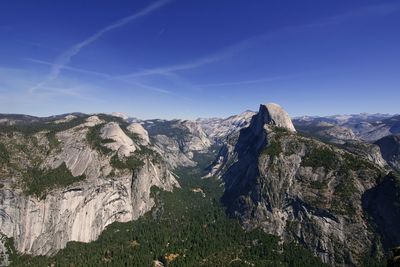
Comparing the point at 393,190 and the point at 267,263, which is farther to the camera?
the point at 393,190

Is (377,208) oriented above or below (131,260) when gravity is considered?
above

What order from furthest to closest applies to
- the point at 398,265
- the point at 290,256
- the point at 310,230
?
the point at 310,230 → the point at 290,256 → the point at 398,265

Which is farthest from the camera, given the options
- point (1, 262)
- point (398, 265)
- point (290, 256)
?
point (290, 256)

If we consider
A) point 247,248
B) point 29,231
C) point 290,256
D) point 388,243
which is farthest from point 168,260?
point 388,243

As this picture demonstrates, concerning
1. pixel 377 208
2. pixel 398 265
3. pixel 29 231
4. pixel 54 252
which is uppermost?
pixel 398 265

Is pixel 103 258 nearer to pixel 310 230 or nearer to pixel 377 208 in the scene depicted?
pixel 310 230

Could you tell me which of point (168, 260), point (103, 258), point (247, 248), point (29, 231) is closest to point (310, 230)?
point (247, 248)

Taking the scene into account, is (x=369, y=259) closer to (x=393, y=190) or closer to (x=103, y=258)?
(x=393, y=190)

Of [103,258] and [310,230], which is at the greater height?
[310,230]

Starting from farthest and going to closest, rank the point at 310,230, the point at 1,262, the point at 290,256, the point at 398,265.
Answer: the point at 310,230 → the point at 290,256 → the point at 1,262 → the point at 398,265
